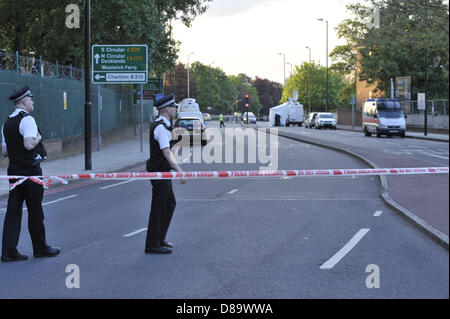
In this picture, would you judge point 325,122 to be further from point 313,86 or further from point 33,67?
point 313,86

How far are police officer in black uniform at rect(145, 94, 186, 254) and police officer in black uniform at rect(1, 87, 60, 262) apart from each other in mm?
1193

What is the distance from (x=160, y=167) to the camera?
26.0ft

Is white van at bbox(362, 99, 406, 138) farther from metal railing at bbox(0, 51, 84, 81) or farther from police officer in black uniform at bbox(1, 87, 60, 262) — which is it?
police officer in black uniform at bbox(1, 87, 60, 262)

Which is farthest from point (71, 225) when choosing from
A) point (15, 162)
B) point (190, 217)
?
point (15, 162)

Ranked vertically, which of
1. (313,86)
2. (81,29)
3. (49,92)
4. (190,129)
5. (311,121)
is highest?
(313,86)

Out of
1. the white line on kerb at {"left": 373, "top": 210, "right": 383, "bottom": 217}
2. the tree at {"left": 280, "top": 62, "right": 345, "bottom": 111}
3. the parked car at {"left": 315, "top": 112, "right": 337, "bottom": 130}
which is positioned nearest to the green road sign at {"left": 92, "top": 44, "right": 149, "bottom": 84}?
the white line on kerb at {"left": 373, "top": 210, "right": 383, "bottom": 217}

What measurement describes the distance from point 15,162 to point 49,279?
1.63 metres

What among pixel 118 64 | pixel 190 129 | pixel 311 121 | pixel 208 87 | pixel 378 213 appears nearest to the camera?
pixel 378 213

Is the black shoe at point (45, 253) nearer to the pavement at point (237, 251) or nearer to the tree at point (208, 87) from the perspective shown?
the pavement at point (237, 251)

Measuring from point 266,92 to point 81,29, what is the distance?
164m

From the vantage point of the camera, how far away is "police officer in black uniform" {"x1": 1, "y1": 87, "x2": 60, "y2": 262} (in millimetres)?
7523

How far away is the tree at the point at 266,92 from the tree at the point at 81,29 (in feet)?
513

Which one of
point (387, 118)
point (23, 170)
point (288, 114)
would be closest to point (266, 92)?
point (288, 114)

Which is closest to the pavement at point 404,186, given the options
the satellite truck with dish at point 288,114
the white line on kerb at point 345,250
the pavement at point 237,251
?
the pavement at point 237,251
